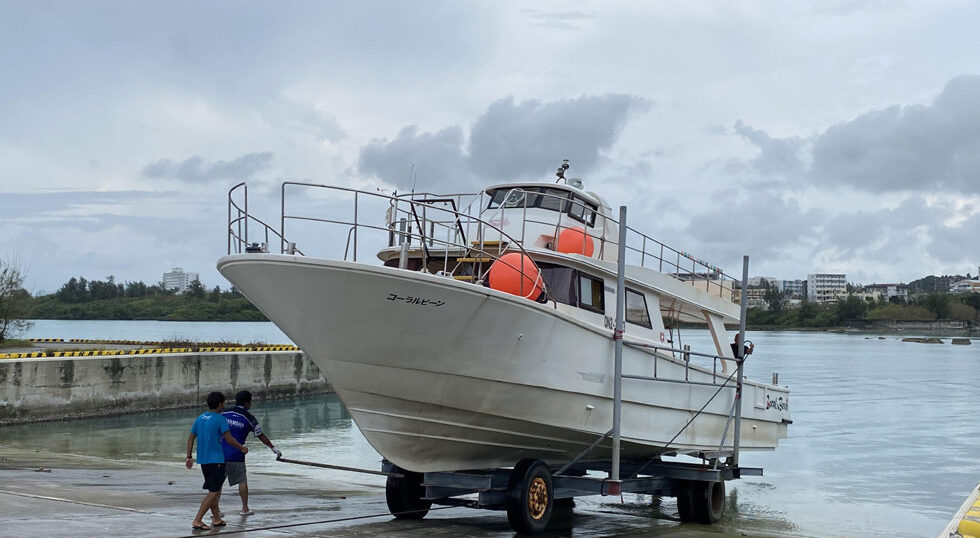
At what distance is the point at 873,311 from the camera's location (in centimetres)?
13675

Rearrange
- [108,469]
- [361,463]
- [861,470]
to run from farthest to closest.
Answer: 1. [861,470]
2. [361,463]
3. [108,469]

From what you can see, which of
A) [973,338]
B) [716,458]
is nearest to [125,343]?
[716,458]

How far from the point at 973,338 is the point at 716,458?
Answer: 12930 cm

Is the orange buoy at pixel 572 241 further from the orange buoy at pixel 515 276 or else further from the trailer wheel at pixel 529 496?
the trailer wheel at pixel 529 496

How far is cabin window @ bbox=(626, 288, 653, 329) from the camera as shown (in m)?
11.7

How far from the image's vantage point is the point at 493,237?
38.4 ft

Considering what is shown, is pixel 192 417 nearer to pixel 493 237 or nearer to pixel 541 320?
pixel 493 237

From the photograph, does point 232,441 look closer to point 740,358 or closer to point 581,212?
point 581,212

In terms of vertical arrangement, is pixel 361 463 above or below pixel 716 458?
below

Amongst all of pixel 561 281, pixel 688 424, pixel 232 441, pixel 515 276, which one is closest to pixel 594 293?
pixel 561 281

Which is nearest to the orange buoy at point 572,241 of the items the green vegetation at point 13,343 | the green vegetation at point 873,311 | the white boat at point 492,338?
the white boat at point 492,338

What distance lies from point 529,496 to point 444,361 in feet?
5.67

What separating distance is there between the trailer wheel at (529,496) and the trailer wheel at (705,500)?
2930mm

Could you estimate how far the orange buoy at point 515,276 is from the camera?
9.94 m
